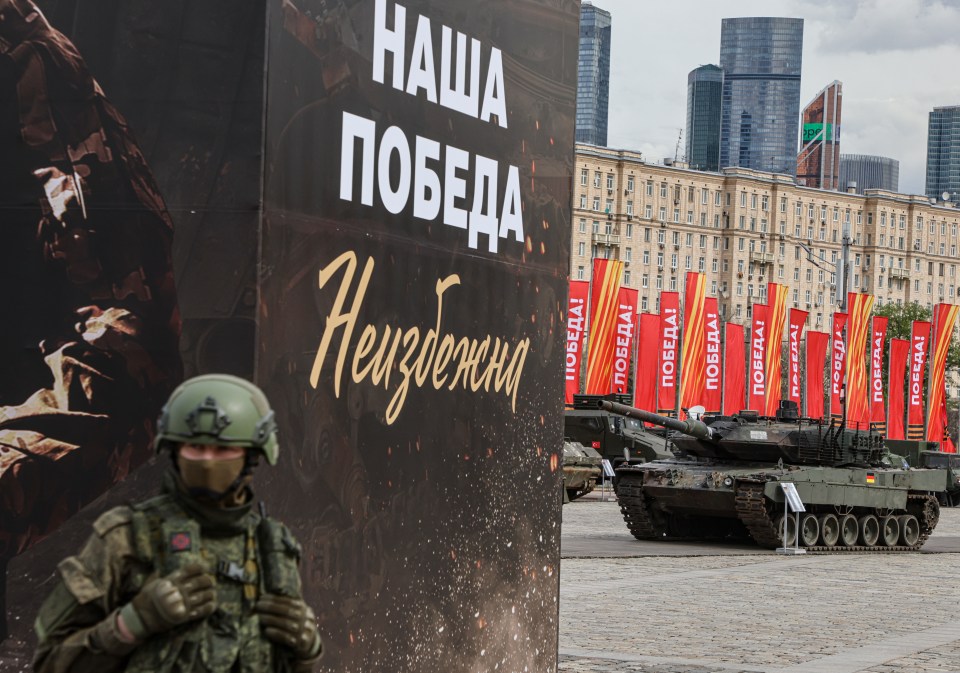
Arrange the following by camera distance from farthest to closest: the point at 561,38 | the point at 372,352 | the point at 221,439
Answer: the point at 561,38, the point at 372,352, the point at 221,439

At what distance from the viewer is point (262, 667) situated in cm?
419

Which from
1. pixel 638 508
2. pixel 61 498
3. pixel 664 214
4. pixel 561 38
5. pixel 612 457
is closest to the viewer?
pixel 61 498

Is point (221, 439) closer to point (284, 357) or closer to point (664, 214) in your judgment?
point (284, 357)

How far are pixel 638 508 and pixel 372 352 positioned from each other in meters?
19.9

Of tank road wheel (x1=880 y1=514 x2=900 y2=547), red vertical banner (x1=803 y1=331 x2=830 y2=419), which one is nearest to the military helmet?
tank road wheel (x1=880 y1=514 x2=900 y2=547)

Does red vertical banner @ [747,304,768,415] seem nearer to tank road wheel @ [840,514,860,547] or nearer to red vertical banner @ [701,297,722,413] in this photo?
red vertical banner @ [701,297,722,413]

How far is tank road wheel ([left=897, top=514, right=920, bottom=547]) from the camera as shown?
28.1 m

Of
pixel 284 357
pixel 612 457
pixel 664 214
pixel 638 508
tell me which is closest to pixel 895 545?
pixel 638 508

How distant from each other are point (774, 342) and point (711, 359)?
308cm

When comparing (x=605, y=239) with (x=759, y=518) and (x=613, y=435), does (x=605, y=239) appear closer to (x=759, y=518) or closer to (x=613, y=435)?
(x=613, y=435)

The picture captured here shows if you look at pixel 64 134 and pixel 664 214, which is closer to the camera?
pixel 64 134

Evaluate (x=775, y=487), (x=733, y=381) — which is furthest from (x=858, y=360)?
(x=775, y=487)

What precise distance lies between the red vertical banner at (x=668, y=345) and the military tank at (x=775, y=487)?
18090 mm

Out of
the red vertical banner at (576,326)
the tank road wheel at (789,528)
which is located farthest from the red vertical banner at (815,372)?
the tank road wheel at (789,528)
